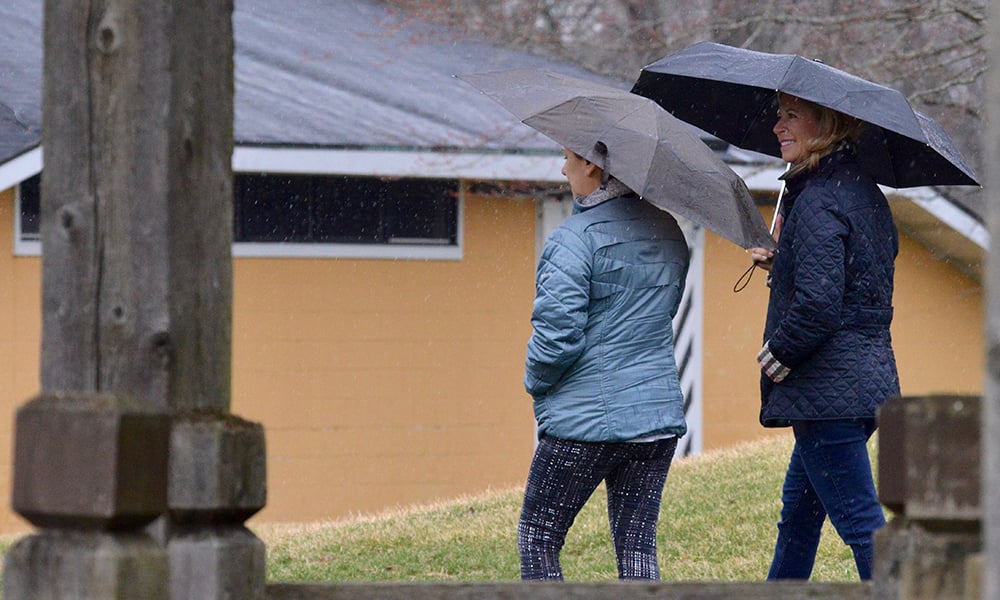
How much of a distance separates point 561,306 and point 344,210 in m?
7.37

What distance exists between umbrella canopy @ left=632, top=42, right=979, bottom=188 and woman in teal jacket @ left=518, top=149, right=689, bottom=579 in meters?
0.73

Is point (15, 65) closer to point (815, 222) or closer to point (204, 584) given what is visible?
point (815, 222)

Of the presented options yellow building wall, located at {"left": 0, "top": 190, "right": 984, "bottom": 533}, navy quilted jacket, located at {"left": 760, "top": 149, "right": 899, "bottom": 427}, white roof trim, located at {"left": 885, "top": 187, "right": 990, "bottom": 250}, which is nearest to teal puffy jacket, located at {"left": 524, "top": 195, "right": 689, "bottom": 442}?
navy quilted jacket, located at {"left": 760, "top": 149, "right": 899, "bottom": 427}

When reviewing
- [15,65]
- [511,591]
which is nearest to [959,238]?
[15,65]

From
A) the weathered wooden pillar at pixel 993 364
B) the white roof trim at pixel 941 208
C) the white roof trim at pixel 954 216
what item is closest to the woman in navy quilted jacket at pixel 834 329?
the weathered wooden pillar at pixel 993 364

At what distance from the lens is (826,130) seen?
4.75 meters

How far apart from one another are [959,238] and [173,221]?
11227 millimetres

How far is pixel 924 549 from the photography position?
246cm

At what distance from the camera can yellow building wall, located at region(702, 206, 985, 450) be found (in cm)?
1287

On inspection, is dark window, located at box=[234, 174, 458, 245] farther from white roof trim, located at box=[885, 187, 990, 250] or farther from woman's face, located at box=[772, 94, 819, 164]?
woman's face, located at box=[772, 94, 819, 164]

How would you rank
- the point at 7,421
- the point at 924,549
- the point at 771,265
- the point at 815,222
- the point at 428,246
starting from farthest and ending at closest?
the point at 428,246 < the point at 7,421 < the point at 771,265 < the point at 815,222 < the point at 924,549

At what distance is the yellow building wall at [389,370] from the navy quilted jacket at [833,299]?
7.18 metres

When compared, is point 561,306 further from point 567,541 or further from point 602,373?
point 567,541

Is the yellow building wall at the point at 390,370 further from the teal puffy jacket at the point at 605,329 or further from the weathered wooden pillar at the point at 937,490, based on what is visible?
the weathered wooden pillar at the point at 937,490
